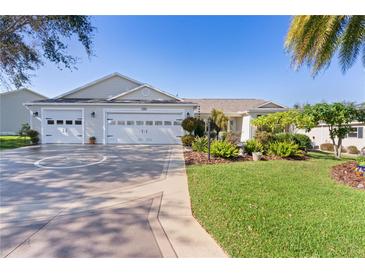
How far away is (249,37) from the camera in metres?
7.83

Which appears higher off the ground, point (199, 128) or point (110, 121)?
point (110, 121)

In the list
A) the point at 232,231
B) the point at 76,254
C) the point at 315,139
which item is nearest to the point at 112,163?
the point at 76,254

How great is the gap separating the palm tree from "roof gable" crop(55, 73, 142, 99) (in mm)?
14552

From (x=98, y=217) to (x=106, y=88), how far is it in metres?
16.8

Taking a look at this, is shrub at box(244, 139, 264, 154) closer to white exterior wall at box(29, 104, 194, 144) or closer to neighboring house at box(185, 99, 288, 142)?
white exterior wall at box(29, 104, 194, 144)

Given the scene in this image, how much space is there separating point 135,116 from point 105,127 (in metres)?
2.41

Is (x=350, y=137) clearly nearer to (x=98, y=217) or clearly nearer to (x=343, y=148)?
(x=343, y=148)

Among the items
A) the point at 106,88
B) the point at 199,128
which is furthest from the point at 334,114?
the point at 106,88

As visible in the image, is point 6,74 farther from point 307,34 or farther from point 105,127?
point 307,34

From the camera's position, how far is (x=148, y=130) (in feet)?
49.0

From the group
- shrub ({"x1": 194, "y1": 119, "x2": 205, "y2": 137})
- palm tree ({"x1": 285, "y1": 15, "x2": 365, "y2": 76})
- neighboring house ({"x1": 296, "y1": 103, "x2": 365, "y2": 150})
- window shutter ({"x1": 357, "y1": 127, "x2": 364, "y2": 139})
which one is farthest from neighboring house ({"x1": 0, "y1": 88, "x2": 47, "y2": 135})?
window shutter ({"x1": 357, "y1": 127, "x2": 364, "y2": 139})

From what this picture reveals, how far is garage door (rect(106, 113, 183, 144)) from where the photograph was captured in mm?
14930

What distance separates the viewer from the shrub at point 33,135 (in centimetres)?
1431
